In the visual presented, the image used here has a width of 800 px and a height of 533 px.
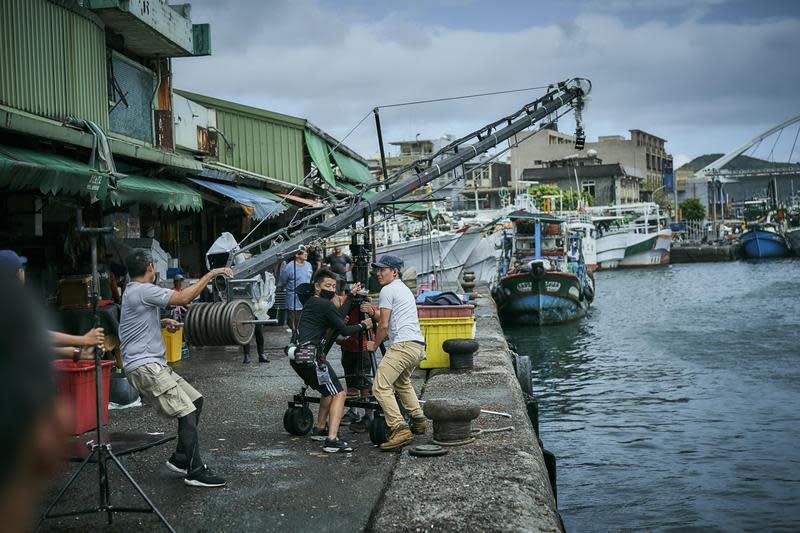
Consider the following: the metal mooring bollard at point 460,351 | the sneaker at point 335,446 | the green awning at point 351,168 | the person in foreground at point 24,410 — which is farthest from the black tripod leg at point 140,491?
the green awning at point 351,168

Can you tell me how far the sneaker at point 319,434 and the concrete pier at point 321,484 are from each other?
6cm

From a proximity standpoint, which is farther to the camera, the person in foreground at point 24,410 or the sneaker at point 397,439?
the sneaker at point 397,439

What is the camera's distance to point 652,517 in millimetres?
10062

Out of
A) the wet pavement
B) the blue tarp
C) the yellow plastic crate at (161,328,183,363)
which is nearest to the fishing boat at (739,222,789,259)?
the blue tarp

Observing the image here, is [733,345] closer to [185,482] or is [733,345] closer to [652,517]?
[652,517]

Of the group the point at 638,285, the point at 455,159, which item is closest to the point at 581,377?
the point at 455,159

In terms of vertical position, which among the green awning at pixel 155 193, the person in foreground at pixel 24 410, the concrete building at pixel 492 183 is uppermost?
the concrete building at pixel 492 183

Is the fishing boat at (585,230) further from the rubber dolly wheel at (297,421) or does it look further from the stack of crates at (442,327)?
the rubber dolly wheel at (297,421)

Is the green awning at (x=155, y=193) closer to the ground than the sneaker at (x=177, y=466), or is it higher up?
higher up

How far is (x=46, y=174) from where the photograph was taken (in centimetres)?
952

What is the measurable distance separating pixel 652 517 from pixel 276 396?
4.70m

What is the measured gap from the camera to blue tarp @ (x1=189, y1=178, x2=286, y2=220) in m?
16.1

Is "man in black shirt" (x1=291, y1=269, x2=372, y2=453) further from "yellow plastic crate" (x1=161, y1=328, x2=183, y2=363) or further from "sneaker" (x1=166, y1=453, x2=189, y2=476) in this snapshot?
"yellow plastic crate" (x1=161, y1=328, x2=183, y2=363)

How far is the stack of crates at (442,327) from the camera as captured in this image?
1245 centimetres
